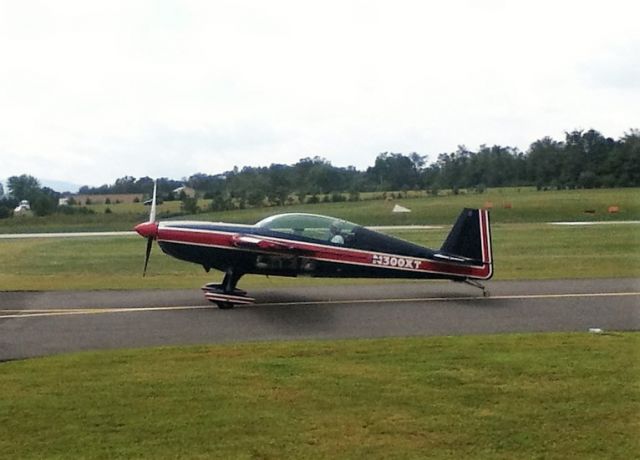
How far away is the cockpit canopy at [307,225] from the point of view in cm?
1312

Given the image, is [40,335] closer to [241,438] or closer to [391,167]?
[241,438]

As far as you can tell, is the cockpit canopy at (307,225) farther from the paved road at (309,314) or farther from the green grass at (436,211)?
the green grass at (436,211)

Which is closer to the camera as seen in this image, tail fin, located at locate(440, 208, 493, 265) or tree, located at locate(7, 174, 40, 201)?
tail fin, located at locate(440, 208, 493, 265)

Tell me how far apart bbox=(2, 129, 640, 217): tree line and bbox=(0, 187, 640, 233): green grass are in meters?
0.49

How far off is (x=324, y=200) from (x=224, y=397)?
16.0 metres

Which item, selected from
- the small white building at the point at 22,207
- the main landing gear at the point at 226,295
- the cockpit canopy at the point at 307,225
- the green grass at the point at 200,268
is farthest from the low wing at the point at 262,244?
the small white building at the point at 22,207

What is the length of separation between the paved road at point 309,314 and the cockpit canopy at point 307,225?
48.2 inches

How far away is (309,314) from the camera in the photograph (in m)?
11.7

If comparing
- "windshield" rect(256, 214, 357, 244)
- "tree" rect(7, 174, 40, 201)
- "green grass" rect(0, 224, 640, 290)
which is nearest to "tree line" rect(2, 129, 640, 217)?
"tree" rect(7, 174, 40, 201)

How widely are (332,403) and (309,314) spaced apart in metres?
5.52

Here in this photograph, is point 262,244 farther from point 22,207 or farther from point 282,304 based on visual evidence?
point 22,207

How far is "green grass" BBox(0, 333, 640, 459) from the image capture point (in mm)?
5148

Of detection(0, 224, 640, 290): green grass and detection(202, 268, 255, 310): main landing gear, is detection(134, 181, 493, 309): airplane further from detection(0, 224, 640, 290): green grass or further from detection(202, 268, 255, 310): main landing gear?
detection(0, 224, 640, 290): green grass

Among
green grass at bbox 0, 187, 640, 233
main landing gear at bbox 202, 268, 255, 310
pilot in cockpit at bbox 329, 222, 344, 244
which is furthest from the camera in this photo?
green grass at bbox 0, 187, 640, 233
